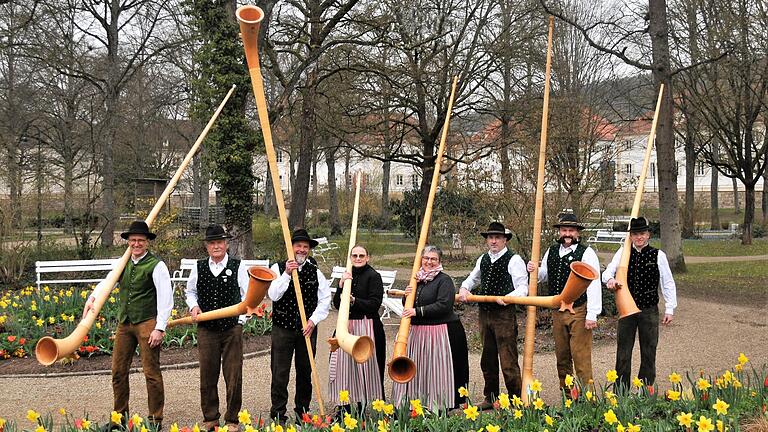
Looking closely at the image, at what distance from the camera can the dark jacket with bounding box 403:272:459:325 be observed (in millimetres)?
5469

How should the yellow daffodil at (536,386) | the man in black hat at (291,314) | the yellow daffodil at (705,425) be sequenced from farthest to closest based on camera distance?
the man in black hat at (291,314) < the yellow daffodil at (536,386) < the yellow daffodil at (705,425)

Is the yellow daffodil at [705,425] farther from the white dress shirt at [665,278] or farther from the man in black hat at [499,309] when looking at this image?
the man in black hat at [499,309]

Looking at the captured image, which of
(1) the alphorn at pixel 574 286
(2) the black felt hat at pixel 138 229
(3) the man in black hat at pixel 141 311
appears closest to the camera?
(1) the alphorn at pixel 574 286

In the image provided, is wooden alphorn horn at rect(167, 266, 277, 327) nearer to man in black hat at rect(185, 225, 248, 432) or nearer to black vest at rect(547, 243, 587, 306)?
man in black hat at rect(185, 225, 248, 432)

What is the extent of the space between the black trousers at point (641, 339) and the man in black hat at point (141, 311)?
351 cm

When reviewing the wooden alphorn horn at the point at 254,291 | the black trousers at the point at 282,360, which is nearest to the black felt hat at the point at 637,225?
the black trousers at the point at 282,360

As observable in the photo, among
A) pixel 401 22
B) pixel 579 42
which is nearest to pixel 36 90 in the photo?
pixel 401 22

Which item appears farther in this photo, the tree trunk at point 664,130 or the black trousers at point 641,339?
the tree trunk at point 664,130

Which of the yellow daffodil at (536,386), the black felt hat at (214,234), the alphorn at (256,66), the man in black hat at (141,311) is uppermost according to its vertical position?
the alphorn at (256,66)

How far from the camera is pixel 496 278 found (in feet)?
19.1

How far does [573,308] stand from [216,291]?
2709mm

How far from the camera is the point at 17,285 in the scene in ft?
43.7

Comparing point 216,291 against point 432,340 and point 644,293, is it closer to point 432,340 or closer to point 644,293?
point 432,340

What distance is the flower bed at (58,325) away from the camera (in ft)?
26.1
